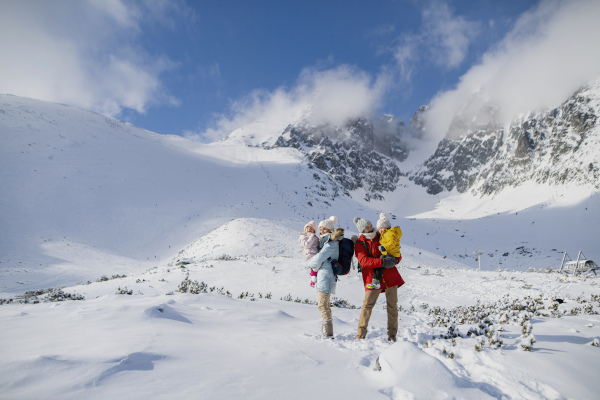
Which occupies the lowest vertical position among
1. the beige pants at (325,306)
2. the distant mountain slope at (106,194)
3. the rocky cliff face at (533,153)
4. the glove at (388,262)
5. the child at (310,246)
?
the beige pants at (325,306)

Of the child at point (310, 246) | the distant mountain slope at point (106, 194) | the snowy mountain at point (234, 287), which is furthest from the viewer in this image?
the distant mountain slope at point (106, 194)

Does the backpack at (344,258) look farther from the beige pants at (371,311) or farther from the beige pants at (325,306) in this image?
the beige pants at (371,311)

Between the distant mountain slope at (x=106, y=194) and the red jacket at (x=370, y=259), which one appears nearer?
the red jacket at (x=370, y=259)

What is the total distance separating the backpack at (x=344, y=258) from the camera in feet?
16.5

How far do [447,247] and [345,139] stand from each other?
112m

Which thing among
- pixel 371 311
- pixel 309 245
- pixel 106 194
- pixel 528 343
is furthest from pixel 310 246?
pixel 106 194

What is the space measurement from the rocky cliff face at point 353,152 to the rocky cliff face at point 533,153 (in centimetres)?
2324

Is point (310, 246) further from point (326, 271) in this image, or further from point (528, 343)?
point (528, 343)

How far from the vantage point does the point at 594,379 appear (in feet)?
9.77

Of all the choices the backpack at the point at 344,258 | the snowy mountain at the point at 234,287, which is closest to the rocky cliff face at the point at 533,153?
the snowy mountain at the point at 234,287

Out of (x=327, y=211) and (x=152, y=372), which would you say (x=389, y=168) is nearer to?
(x=327, y=211)

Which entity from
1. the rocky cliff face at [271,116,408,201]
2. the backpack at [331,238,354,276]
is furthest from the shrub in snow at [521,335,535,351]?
the rocky cliff face at [271,116,408,201]

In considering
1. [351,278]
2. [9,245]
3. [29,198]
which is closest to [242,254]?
[351,278]

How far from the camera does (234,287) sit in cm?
1160
